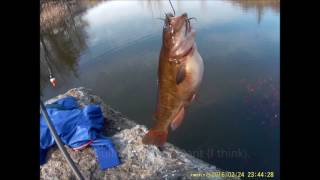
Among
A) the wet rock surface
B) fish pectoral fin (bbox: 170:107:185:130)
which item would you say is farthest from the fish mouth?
the wet rock surface

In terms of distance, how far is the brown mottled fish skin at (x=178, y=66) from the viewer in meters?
1.80

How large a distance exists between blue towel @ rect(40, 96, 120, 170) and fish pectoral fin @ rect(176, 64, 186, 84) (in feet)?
9.03

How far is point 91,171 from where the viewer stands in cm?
440

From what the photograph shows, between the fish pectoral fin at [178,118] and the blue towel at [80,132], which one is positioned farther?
the blue towel at [80,132]

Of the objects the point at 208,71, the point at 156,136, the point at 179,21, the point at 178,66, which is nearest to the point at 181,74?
the point at 178,66

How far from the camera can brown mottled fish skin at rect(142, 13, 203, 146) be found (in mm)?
1805

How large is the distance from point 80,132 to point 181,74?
127 inches

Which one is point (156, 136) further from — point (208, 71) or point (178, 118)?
point (208, 71)

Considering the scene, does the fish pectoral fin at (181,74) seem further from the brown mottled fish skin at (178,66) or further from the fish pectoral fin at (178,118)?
the fish pectoral fin at (178,118)

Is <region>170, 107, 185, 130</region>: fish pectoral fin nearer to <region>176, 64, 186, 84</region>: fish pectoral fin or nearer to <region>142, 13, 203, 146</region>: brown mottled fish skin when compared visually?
<region>142, 13, 203, 146</region>: brown mottled fish skin

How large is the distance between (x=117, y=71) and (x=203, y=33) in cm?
306

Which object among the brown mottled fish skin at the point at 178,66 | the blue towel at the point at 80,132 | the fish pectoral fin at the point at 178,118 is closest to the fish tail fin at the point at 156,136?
the fish pectoral fin at the point at 178,118
